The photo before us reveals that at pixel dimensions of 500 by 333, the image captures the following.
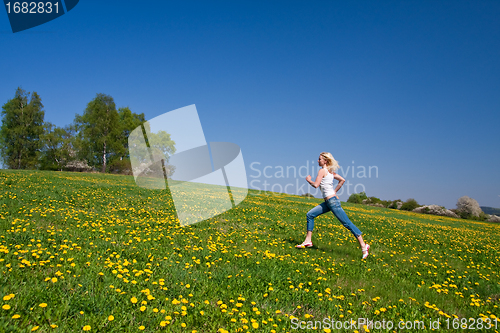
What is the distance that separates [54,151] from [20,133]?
22.1 ft

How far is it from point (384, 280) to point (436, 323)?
2.14 meters

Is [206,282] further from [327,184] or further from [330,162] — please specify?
[330,162]

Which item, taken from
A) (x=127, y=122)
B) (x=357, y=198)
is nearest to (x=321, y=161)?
(x=127, y=122)

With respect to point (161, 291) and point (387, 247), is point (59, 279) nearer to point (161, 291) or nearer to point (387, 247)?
point (161, 291)

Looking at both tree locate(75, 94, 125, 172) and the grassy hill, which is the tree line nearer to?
tree locate(75, 94, 125, 172)

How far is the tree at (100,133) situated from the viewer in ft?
180

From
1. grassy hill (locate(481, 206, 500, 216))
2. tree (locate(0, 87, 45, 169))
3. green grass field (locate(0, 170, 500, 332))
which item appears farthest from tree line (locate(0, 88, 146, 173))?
grassy hill (locate(481, 206, 500, 216))

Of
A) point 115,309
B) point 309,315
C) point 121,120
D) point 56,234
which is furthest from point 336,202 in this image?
point 121,120

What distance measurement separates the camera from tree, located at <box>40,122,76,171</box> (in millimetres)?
56688

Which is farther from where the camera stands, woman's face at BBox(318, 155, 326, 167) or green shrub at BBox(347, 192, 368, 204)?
green shrub at BBox(347, 192, 368, 204)

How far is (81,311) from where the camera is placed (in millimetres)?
3467

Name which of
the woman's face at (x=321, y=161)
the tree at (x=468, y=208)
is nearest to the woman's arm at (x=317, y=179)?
the woman's face at (x=321, y=161)

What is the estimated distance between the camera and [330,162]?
8.00 m

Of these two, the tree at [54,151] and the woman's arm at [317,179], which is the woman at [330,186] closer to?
the woman's arm at [317,179]
